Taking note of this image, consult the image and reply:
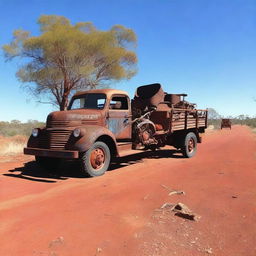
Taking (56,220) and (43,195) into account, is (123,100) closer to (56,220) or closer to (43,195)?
(43,195)

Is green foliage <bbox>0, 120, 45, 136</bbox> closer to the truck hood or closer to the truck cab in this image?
the truck cab

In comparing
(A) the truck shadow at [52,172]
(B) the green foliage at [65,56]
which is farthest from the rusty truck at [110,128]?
(B) the green foliage at [65,56]

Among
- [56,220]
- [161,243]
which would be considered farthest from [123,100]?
[161,243]

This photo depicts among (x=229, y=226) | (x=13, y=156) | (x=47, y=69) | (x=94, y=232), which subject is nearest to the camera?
(x=94, y=232)

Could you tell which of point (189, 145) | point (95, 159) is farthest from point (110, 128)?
point (189, 145)

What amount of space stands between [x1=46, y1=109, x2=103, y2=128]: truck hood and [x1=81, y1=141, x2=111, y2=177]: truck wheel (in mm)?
776

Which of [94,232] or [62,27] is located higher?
[62,27]

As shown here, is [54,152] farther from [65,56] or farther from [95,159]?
[65,56]

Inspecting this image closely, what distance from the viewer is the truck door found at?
28.0 ft

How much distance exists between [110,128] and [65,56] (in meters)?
11.2

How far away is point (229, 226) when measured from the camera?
13.3 ft

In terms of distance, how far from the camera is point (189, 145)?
1168cm

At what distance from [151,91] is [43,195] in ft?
21.3

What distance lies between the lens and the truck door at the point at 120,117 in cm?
854
